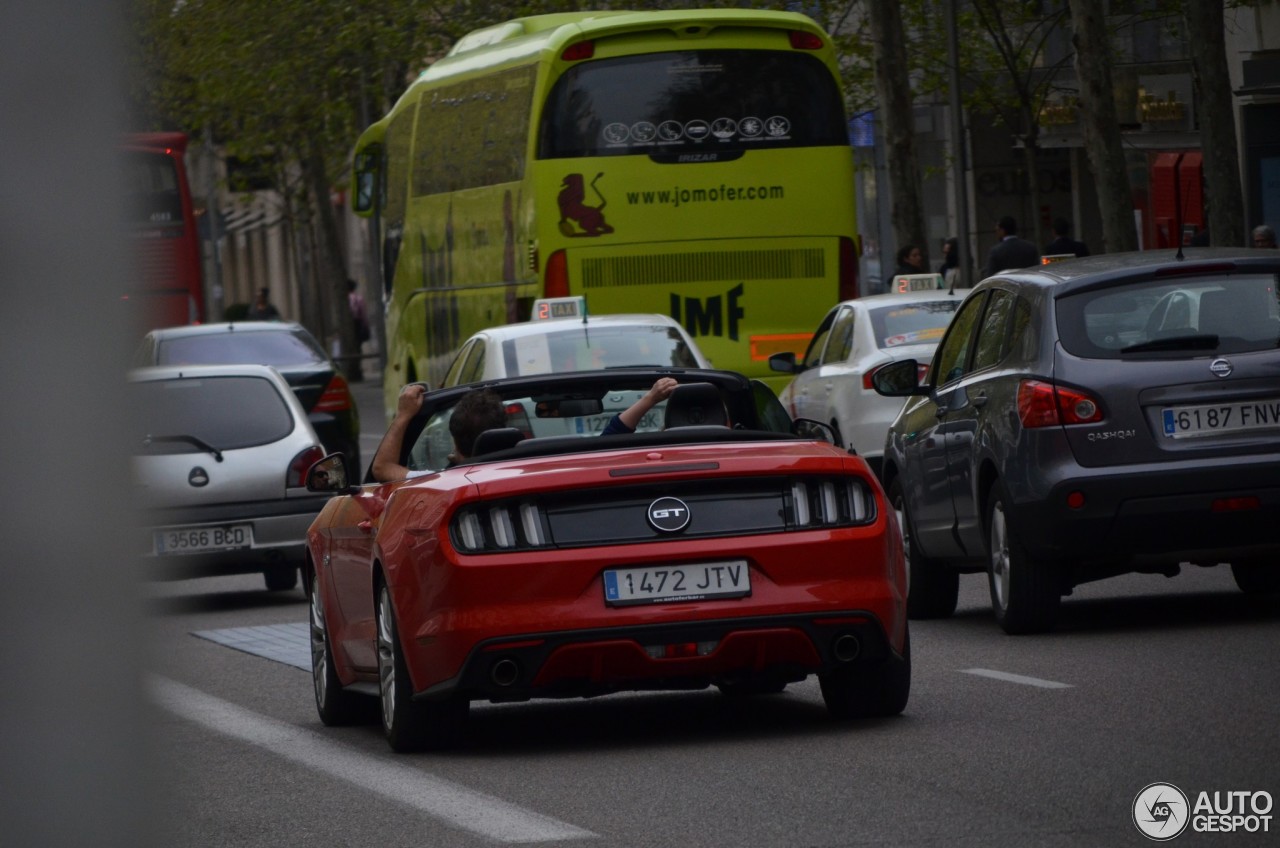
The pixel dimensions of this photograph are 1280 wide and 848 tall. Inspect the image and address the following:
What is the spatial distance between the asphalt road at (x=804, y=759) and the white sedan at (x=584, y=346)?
376 centimetres

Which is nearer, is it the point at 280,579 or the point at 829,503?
the point at 829,503

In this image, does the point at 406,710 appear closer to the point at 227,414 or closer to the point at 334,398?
the point at 227,414

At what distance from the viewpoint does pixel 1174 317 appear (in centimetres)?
1023

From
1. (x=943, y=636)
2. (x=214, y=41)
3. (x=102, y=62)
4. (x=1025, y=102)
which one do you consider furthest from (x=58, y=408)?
(x=214, y=41)

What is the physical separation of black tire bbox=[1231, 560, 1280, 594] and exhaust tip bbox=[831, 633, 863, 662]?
174 inches

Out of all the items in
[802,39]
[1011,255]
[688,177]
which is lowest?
[1011,255]

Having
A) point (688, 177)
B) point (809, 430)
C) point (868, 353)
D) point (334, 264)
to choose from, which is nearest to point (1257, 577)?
point (809, 430)

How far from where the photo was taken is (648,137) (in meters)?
21.3

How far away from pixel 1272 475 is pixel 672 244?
11460 mm

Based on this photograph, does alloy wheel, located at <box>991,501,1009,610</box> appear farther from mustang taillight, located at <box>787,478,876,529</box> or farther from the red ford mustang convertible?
mustang taillight, located at <box>787,478,876,529</box>

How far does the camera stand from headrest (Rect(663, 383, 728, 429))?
8.45m

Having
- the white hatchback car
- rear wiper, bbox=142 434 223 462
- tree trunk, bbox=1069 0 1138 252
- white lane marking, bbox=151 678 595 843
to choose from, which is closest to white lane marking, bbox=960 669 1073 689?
white lane marking, bbox=151 678 595 843


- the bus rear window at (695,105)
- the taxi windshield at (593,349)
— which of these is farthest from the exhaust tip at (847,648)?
the bus rear window at (695,105)

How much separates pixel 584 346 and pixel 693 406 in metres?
5.78
